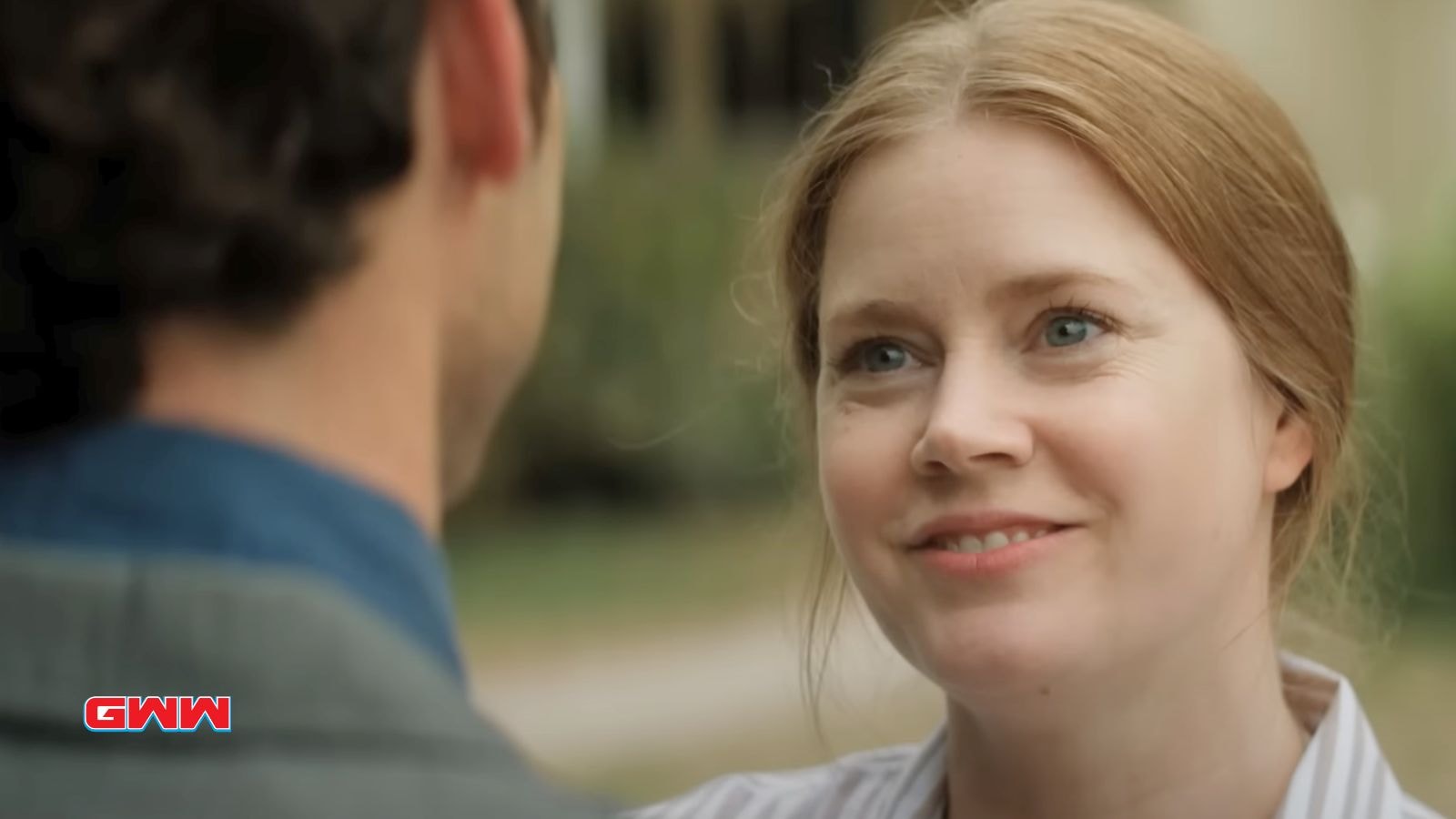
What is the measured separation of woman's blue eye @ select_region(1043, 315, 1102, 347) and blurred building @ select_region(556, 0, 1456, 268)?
8505 mm

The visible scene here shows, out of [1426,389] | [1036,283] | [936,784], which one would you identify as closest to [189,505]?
[1036,283]

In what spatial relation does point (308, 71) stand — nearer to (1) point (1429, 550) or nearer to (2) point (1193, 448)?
(2) point (1193, 448)

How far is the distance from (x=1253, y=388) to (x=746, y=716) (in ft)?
19.7

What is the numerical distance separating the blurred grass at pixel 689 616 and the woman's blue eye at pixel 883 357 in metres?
0.62

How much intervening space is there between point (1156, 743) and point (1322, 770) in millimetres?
188

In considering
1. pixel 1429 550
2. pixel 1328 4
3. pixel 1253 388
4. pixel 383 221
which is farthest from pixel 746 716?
pixel 1328 4

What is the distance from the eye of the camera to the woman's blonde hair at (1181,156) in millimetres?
1926

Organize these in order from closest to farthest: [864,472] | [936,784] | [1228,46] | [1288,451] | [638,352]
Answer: [864,472], [1288,451], [936,784], [1228,46], [638,352]

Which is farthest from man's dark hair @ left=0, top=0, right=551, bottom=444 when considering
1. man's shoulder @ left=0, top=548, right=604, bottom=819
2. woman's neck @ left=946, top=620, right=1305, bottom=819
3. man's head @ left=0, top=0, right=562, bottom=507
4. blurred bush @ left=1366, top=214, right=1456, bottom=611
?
blurred bush @ left=1366, top=214, right=1456, bottom=611

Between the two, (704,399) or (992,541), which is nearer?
(992,541)

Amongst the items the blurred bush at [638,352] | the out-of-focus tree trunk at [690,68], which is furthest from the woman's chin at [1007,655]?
the out-of-focus tree trunk at [690,68]

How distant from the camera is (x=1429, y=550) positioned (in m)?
7.93

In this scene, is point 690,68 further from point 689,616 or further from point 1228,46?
point 689,616

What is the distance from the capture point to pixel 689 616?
31.9 ft
